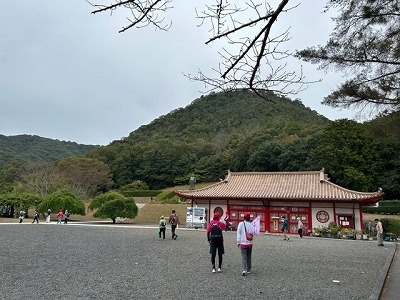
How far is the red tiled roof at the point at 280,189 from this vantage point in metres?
21.8

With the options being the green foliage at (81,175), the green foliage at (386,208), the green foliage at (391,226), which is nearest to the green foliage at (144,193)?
the green foliage at (81,175)

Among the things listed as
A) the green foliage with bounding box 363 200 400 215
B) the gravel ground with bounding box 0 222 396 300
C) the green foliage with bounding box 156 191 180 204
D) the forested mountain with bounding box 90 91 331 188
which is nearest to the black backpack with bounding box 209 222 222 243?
the gravel ground with bounding box 0 222 396 300

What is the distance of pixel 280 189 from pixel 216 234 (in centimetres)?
1746

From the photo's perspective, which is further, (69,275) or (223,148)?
(223,148)

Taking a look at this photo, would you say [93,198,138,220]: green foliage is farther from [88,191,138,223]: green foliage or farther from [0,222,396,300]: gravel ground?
[0,222,396,300]: gravel ground

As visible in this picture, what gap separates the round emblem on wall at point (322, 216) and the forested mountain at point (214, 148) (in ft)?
72.2

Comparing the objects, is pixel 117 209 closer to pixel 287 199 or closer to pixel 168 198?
pixel 287 199

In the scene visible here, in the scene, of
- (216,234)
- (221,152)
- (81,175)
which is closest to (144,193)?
(81,175)

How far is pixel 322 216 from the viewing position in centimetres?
2242

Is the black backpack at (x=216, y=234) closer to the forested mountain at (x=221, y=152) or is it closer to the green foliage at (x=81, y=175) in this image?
the forested mountain at (x=221, y=152)

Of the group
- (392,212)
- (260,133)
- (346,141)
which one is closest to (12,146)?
(260,133)

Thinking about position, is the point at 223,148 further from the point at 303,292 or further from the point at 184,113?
the point at 303,292

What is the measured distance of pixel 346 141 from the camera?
38.1 m

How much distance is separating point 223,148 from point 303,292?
63.2 metres
